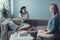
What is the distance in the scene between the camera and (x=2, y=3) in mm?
7109

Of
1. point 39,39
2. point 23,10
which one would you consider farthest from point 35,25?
point 39,39

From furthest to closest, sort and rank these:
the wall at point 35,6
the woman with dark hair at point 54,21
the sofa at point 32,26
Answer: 1. the wall at point 35,6
2. the sofa at point 32,26
3. the woman with dark hair at point 54,21

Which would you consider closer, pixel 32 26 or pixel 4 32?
pixel 4 32

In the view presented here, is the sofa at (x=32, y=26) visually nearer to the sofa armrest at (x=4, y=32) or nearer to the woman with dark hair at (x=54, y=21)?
the sofa armrest at (x=4, y=32)

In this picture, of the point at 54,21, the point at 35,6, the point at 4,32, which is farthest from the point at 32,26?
the point at 54,21

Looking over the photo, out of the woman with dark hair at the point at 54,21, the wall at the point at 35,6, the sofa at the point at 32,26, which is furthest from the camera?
the wall at the point at 35,6

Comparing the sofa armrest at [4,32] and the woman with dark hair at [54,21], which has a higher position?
the woman with dark hair at [54,21]

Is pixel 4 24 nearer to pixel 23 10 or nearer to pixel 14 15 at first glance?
pixel 23 10

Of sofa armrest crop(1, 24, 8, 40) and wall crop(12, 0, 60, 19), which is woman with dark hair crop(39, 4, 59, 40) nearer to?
sofa armrest crop(1, 24, 8, 40)

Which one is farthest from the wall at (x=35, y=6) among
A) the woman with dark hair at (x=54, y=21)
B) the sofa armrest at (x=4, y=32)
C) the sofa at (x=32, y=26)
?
the woman with dark hair at (x=54, y=21)

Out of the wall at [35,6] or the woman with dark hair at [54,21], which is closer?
the woman with dark hair at [54,21]

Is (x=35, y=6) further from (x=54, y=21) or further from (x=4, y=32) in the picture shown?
(x=54, y=21)

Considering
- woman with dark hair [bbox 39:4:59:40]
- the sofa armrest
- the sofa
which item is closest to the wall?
the sofa

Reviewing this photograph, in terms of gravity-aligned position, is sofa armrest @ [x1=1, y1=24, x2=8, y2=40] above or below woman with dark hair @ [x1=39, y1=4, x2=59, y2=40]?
below
